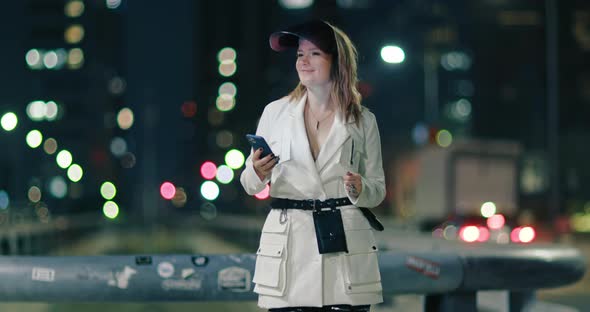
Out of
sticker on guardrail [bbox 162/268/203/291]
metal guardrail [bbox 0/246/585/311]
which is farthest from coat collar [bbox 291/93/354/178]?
sticker on guardrail [bbox 162/268/203/291]

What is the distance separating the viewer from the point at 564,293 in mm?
18188

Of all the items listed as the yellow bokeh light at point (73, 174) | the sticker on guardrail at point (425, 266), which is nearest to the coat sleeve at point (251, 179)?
the sticker on guardrail at point (425, 266)

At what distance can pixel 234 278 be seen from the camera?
8.48 metres

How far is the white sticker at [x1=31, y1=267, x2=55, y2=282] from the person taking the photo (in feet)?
28.1

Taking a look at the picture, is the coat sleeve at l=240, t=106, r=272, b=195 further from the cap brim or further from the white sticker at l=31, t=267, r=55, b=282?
the white sticker at l=31, t=267, r=55, b=282

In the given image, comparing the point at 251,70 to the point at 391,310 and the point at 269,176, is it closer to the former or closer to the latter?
the point at 391,310

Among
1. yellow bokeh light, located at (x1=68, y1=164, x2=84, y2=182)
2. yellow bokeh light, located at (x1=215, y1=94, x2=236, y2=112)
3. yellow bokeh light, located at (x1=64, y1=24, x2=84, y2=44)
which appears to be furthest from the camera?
yellow bokeh light, located at (x1=215, y1=94, x2=236, y2=112)

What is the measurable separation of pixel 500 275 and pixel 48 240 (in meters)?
31.4

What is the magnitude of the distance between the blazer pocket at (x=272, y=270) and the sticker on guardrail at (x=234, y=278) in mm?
3418

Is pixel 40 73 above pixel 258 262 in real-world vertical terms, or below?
above

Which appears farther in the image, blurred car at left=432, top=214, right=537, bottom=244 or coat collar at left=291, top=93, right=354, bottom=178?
blurred car at left=432, top=214, right=537, bottom=244

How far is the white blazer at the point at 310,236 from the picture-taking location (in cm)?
502

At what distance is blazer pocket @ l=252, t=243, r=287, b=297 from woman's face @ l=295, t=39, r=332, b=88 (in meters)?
0.82

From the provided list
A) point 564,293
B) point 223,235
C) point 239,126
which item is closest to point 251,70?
point 239,126
